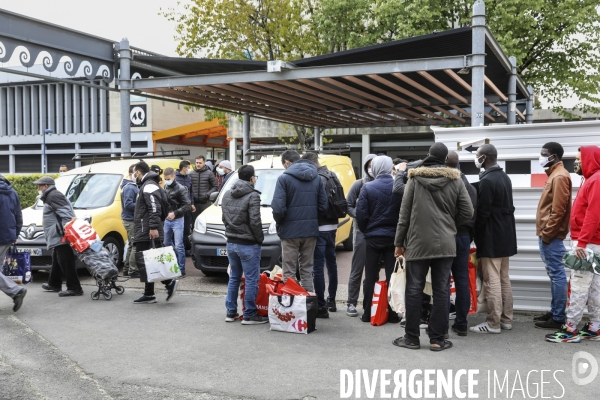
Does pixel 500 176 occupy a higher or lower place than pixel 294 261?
higher

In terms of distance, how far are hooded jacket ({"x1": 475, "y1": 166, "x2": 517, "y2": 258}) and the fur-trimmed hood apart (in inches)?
30.6

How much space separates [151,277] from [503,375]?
15.0 feet

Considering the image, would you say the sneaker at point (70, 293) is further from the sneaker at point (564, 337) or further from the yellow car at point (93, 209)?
the sneaker at point (564, 337)

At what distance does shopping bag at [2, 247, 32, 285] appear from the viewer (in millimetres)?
8367

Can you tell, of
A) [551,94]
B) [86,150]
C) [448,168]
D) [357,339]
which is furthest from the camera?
[86,150]

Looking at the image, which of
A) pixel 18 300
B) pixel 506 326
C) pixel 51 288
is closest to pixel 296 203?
pixel 506 326

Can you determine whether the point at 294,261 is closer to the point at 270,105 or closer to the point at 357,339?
the point at 357,339

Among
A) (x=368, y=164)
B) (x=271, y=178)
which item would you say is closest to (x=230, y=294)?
(x=368, y=164)

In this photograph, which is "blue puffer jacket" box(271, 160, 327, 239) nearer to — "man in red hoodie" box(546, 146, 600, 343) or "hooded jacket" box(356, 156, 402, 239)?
"hooded jacket" box(356, 156, 402, 239)

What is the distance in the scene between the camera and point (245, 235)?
677 centimetres

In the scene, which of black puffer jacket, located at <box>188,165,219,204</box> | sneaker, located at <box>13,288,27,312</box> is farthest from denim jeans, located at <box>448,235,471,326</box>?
black puffer jacket, located at <box>188,165,219,204</box>

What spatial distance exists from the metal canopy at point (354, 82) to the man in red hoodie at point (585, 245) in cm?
440

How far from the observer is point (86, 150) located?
157 feet

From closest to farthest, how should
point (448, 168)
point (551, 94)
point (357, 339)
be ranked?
point (448, 168) < point (357, 339) < point (551, 94)
